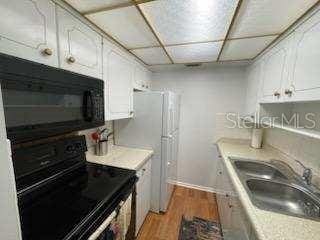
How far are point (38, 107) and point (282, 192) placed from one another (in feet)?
5.74

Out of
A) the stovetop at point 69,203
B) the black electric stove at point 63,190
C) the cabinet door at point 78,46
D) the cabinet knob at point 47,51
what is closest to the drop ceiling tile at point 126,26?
the cabinet door at point 78,46

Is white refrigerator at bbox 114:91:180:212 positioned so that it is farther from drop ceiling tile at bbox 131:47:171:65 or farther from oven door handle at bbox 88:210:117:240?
oven door handle at bbox 88:210:117:240

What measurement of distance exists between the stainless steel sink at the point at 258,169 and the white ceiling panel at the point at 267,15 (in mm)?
1204

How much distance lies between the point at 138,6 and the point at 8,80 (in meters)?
0.78

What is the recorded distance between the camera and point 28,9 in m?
0.78

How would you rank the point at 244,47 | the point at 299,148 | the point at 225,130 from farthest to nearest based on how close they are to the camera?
the point at 225,130 < the point at 244,47 < the point at 299,148

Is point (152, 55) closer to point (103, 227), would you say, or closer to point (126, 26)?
point (126, 26)

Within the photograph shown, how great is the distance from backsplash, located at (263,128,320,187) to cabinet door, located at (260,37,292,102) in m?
0.46

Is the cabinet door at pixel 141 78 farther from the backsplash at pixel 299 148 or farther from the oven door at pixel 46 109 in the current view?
the backsplash at pixel 299 148

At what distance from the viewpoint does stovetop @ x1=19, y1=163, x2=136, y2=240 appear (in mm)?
673

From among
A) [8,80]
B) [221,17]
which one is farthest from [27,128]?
[221,17]

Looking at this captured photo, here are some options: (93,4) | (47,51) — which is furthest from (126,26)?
(47,51)

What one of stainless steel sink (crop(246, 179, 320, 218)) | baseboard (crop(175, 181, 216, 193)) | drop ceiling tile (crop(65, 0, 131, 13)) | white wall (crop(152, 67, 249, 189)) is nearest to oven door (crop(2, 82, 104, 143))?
drop ceiling tile (crop(65, 0, 131, 13))

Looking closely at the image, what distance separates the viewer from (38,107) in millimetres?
780
